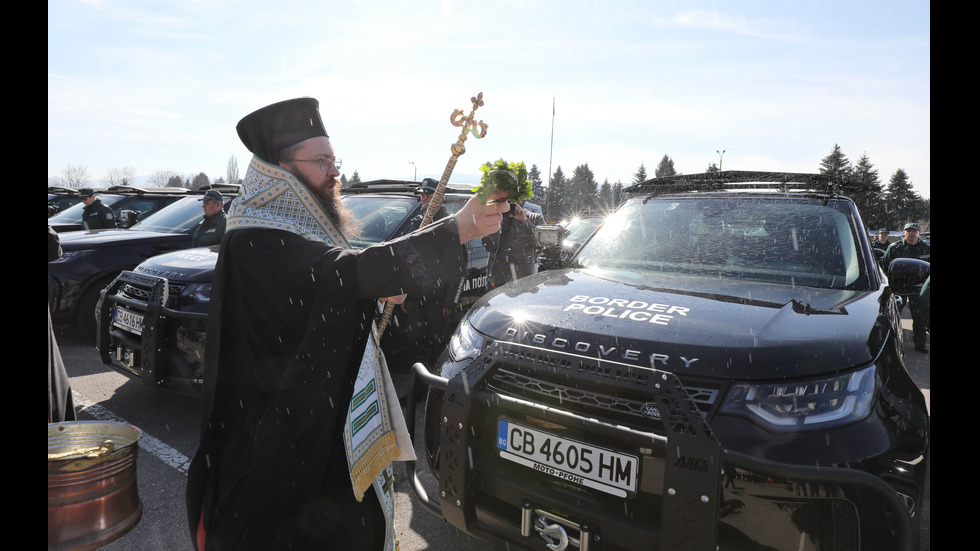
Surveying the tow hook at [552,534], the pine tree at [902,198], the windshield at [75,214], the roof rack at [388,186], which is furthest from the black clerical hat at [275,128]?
the pine tree at [902,198]

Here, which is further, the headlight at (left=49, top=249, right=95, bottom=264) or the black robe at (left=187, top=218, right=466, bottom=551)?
the headlight at (left=49, top=249, right=95, bottom=264)

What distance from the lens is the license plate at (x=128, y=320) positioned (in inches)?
164

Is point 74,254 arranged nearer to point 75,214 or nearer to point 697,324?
point 75,214

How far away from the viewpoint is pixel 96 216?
31.4 feet

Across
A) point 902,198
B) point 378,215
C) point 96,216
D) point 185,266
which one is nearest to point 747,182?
point 378,215

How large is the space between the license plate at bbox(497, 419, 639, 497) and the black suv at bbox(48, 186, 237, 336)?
624 centimetres

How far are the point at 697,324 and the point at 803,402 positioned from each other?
1.47ft

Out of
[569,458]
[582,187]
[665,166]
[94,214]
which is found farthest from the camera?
[582,187]

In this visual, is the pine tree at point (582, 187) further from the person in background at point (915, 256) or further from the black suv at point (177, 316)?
the black suv at point (177, 316)

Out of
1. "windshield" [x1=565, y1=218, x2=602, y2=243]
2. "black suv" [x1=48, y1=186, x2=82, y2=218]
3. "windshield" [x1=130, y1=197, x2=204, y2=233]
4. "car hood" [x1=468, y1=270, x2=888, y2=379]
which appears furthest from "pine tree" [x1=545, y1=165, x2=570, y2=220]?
"car hood" [x1=468, y1=270, x2=888, y2=379]

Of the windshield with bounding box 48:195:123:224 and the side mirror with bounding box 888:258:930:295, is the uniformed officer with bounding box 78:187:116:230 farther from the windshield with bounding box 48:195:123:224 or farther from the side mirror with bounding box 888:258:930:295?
the side mirror with bounding box 888:258:930:295

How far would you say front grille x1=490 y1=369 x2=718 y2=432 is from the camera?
1.84 m
